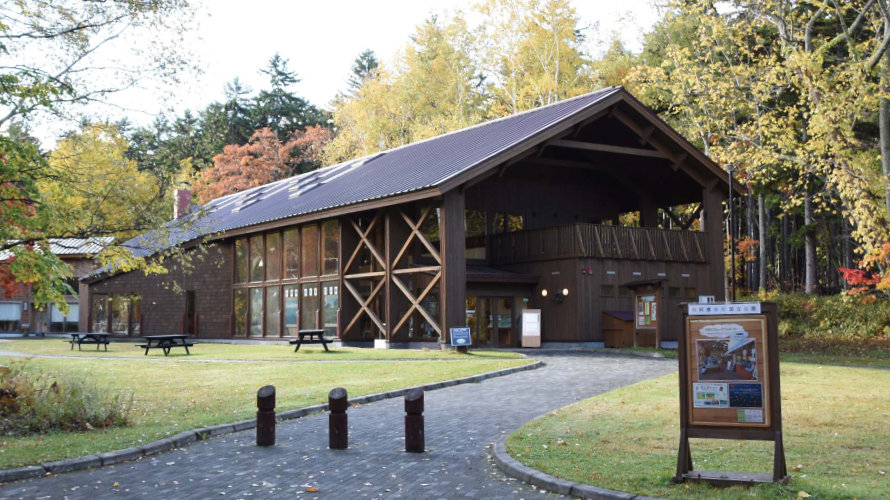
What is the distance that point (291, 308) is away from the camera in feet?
108

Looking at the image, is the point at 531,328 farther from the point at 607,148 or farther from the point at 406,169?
the point at 406,169

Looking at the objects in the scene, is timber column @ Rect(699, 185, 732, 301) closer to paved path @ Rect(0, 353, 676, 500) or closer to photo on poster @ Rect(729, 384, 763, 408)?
paved path @ Rect(0, 353, 676, 500)

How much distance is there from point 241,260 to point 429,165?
11.1 meters

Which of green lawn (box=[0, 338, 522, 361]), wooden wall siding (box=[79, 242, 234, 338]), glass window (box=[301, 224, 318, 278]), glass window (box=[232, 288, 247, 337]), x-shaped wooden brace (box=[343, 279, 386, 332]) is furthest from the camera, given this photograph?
wooden wall siding (box=[79, 242, 234, 338])

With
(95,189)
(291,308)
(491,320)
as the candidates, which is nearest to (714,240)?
(491,320)

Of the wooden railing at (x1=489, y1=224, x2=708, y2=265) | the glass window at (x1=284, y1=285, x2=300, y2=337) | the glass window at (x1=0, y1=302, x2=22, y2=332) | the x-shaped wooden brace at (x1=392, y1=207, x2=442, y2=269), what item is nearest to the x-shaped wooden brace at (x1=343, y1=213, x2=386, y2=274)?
the x-shaped wooden brace at (x1=392, y1=207, x2=442, y2=269)

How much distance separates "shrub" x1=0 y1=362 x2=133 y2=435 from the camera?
37.6ft

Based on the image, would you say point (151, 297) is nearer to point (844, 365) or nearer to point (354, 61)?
point (844, 365)

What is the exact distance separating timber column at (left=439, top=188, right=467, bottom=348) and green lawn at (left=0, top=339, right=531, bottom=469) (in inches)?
64.7

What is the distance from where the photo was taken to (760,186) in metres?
37.5

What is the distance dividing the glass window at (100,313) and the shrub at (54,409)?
30.9m

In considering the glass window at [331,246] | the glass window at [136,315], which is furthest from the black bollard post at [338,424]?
the glass window at [136,315]

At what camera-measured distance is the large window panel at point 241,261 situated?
118 feet

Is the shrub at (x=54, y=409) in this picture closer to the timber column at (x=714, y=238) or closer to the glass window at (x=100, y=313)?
the timber column at (x=714, y=238)
